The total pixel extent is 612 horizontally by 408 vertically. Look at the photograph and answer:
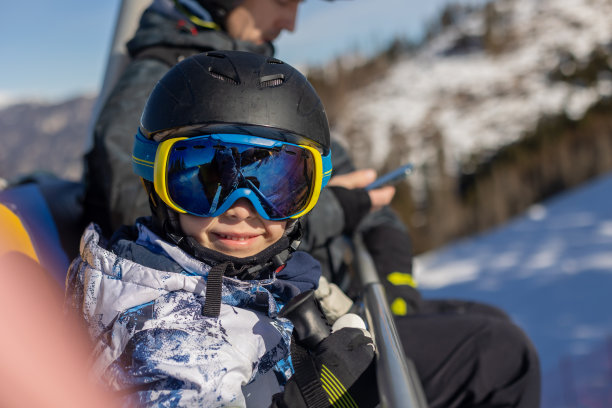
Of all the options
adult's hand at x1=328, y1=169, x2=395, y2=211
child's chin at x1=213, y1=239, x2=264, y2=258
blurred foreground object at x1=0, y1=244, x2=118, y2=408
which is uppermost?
child's chin at x1=213, y1=239, x2=264, y2=258

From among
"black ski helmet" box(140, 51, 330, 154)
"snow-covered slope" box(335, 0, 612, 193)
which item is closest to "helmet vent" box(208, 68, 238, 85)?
"black ski helmet" box(140, 51, 330, 154)

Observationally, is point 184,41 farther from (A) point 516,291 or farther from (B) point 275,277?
(A) point 516,291

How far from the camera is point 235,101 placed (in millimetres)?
1428

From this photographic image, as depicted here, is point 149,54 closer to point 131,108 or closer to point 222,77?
point 131,108

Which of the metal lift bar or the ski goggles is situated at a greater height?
the ski goggles

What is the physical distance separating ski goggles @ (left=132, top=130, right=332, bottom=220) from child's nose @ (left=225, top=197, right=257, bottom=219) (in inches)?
0.9

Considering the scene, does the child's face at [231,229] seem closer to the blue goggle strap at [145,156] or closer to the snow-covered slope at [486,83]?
the blue goggle strap at [145,156]

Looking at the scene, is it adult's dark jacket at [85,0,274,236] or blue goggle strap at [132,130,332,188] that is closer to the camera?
blue goggle strap at [132,130,332,188]

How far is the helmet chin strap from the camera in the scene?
145cm

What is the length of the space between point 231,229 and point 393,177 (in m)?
1.07

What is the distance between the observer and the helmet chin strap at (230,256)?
1452 mm

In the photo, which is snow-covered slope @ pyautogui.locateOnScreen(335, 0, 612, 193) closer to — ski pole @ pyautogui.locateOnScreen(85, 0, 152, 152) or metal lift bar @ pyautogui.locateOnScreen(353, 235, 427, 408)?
ski pole @ pyautogui.locateOnScreen(85, 0, 152, 152)

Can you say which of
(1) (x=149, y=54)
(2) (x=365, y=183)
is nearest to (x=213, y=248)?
(1) (x=149, y=54)

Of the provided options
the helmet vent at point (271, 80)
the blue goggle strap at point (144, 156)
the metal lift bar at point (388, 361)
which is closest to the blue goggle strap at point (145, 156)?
the blue goggle strap at point (144, 156)
